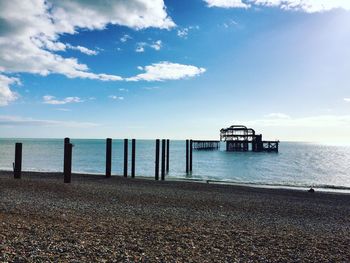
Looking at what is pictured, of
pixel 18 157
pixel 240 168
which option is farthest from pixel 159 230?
pixel 240 168

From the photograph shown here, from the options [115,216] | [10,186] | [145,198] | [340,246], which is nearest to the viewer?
[340,246]

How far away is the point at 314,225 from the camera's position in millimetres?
11328

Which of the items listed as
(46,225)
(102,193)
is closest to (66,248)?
(46,225)

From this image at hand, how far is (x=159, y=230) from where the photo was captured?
876 cm

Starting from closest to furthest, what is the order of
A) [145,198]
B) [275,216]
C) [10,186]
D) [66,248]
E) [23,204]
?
1. [66,248]
2. [23,204]
3. [275,216]
4. [145,198]
5. [10,186]

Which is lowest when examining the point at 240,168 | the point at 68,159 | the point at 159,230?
the point at 240,168

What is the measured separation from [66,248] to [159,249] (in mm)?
1756

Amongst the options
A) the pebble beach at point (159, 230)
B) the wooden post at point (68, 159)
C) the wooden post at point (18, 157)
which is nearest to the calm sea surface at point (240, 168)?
the wooden post at point (68, 159)

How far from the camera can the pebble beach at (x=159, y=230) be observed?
6.62m

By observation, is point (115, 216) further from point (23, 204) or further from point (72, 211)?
point (23, 204)

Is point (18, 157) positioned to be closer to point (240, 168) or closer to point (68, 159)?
point (68, 159)

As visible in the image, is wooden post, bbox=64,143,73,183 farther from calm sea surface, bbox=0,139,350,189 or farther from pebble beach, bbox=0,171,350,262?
calm sea surface, bbox=0,139,350,189

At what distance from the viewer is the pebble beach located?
6.62 meters

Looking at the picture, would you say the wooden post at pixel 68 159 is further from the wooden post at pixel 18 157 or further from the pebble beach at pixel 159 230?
the pebble beach at pixel 159 230
